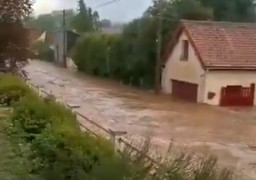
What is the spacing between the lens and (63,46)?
77000 mm

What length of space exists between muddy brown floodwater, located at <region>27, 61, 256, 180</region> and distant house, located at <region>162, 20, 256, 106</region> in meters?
1.47

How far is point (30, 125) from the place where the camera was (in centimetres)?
1298

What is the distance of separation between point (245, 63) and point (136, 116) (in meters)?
10.9

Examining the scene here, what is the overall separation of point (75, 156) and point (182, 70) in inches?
1247

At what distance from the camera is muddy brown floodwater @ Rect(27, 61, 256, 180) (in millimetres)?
20656

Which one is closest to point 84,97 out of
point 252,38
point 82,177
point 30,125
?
point 252,38

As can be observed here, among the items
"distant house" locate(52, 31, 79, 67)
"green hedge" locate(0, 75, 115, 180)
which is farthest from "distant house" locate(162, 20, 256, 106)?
"distant house" locate(52, 31, 79, 67)

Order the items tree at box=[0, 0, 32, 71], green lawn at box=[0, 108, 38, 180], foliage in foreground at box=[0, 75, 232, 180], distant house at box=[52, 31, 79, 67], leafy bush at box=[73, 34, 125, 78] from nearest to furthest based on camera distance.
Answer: foliage in foreground at box=[0, 75, 232, 180]
green lawn at box=[0, 108, 38, 180]
tree at box=[0, 0, 32, 71]
leafy bush at box=[73, 34, 125, 78]
distant house at box=[52, 31, 79, 67]

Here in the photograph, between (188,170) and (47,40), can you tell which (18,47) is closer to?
(188,170)

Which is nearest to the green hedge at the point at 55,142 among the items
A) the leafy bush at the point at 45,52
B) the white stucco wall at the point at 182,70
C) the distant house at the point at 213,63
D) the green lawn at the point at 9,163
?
the green lawn at the point at 9,163

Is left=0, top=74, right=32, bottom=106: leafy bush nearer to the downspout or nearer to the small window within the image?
the downspout

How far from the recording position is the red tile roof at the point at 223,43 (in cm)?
3703

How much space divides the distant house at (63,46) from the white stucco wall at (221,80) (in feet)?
126

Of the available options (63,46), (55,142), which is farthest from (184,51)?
(63,46)
